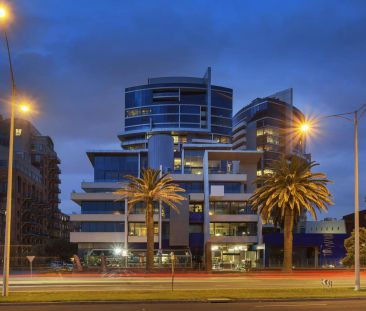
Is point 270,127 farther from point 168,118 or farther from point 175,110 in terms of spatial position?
point 168,118

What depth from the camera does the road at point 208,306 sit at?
78.0 ft

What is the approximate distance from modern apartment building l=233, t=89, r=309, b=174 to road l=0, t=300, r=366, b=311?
458 feet

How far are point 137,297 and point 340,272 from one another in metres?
42.1

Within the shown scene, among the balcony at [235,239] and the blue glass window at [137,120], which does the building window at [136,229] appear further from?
the blue glass window at [137,120]

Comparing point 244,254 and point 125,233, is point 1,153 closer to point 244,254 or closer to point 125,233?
point 125,233

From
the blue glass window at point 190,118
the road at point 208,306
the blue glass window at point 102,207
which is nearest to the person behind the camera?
the road at point 208,306

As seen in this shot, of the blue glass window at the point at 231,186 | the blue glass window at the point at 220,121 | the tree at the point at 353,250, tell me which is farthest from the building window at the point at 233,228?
the blue glass window at the point at 220,121

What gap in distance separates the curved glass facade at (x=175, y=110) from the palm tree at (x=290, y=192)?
345 ft

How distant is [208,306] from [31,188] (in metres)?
123

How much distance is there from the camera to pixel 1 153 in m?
132

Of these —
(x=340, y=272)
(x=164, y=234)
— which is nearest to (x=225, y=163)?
(x=164, y=234)

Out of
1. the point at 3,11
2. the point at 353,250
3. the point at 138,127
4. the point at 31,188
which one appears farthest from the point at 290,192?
the point at 138,127

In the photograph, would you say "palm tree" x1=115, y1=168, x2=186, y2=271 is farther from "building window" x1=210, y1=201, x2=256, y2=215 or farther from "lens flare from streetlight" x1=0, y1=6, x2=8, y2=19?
"lens flare from streetlight" x1=0, y1=6, x2=8, y2=19

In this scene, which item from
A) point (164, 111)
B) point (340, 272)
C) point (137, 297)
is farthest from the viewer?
point (164, 111)
